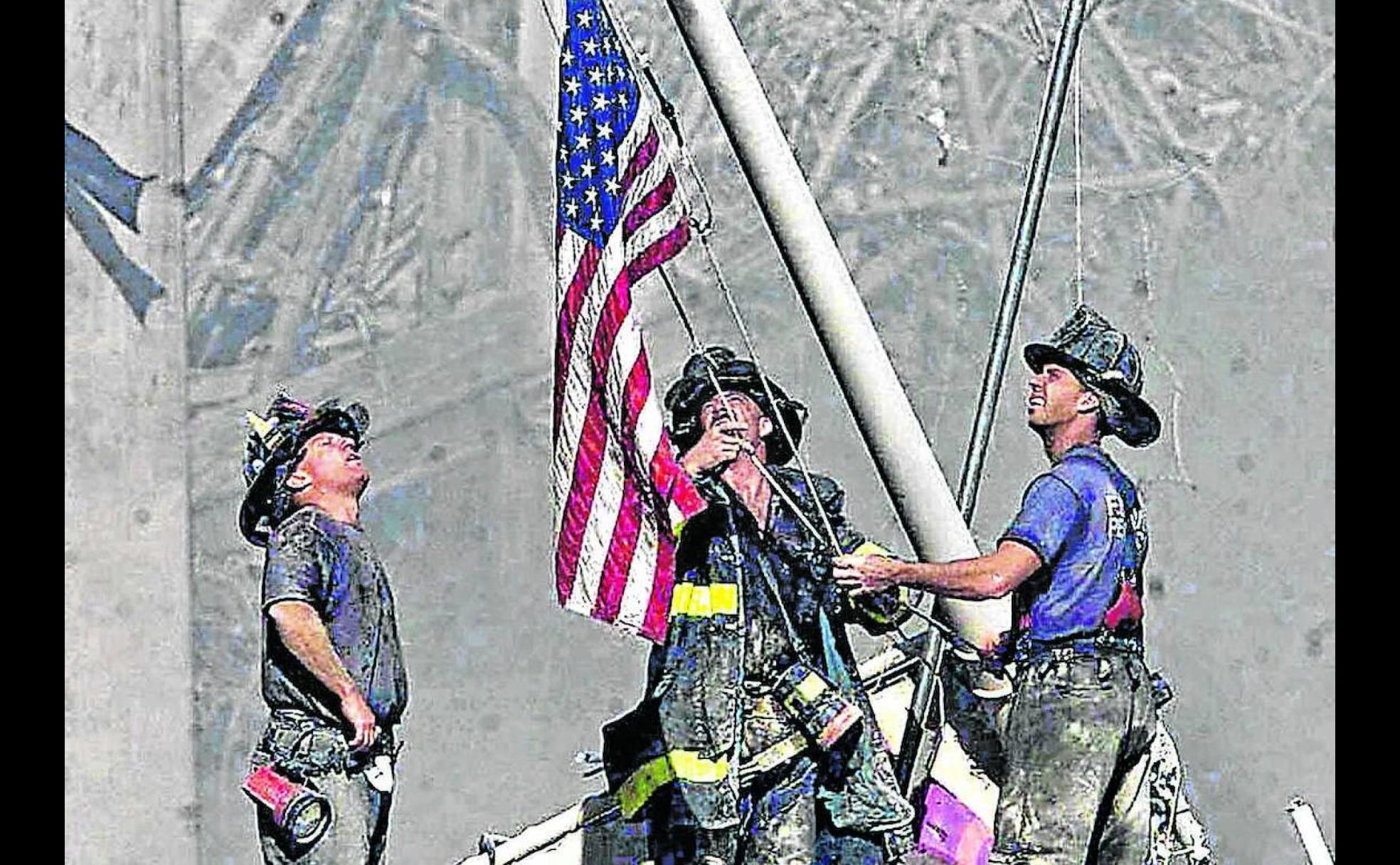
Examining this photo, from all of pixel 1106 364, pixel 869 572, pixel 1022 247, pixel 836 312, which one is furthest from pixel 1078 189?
pixel 869 572

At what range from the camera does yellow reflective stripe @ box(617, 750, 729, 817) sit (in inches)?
204

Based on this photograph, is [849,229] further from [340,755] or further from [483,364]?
[340,755]

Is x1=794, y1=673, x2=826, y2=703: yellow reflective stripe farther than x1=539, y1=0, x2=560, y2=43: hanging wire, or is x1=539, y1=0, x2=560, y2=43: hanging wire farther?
x1=539, y1=0, x2=560, y2=43: hanging wire

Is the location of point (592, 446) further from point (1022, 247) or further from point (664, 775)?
point (1022, 247)

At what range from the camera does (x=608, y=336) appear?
5125 mm

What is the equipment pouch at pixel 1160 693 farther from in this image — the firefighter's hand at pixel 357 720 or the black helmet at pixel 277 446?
the black helmet at pixel 277 446

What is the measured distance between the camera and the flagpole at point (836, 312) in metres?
5.07

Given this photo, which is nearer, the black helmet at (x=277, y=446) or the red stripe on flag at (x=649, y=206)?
the red stripe on flag at (x=649, y=206)

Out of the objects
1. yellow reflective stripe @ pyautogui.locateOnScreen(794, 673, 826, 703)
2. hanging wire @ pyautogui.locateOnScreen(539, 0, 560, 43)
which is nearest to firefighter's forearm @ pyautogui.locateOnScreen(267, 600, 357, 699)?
yellow reflective stripe @ pyautogui.locateOnScreen(794, 673, 826, 703)

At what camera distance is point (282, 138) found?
6016 millimetres

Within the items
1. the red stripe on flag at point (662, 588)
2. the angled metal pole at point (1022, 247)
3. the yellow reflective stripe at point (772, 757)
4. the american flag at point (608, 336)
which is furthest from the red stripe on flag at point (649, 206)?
the yellow reflective stripe at point (772, 757)

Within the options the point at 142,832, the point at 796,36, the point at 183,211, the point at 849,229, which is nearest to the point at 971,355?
the point at 849,229

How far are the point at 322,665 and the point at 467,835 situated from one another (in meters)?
0.91

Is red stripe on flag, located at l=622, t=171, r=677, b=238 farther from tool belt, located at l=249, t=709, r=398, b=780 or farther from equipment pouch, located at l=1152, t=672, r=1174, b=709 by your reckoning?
equipment pouch, located at l=1152, t=672, r=1174, b=709
